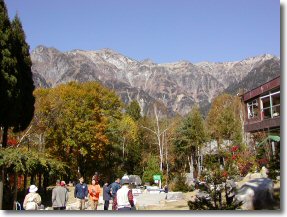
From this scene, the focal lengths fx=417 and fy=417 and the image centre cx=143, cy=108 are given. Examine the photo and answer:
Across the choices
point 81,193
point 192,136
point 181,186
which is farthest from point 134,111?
point 81,193

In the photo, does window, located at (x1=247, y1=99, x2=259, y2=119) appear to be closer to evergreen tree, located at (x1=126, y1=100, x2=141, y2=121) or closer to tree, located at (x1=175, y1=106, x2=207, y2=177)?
tree, located at (x1=175, y1=106, x2=207, y2=177)

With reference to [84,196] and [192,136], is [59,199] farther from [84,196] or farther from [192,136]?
[192,136]

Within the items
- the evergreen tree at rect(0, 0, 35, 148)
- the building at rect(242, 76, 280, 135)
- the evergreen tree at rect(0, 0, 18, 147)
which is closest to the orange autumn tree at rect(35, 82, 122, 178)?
the evergreen tree at rect(0, 0, 35, 148)

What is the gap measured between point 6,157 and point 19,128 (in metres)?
4.31

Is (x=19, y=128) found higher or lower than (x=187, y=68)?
lower

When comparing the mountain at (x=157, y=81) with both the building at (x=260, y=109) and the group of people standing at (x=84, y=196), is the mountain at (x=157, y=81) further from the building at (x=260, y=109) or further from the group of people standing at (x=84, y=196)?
the group of people standing at (x=84, y=196)

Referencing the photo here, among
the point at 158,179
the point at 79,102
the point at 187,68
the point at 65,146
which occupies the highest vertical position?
the point at 187,68

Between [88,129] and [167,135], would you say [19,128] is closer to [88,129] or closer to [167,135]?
[88,129]

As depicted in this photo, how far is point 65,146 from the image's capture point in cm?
2388

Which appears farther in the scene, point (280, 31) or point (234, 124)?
point (234, 124)

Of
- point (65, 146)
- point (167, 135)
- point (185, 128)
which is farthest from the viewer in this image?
point (167, 135)

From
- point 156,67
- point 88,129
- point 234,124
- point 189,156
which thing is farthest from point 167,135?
point 156,67

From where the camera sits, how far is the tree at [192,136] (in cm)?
2794

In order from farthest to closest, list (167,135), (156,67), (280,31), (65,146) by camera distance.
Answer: (156,67)
(167,135)
(65,146)
(280,31)
